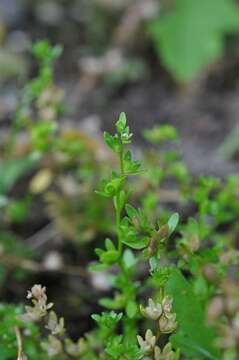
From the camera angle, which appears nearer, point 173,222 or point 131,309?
point 173,222

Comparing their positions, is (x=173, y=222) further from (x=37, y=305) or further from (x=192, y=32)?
(x=192, y=32)

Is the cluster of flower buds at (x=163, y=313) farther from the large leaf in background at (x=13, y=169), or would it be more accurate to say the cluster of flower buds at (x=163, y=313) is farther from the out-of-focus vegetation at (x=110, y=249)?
the large leaf in background at (x=13, y=169)

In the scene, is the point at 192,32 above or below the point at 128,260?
above

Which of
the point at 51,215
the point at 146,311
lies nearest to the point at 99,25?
the point at 51,215

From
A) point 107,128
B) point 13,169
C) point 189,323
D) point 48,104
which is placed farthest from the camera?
point 107,128

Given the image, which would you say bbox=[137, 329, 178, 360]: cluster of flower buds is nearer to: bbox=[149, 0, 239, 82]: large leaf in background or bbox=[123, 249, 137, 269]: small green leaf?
bbox=[123, 249, 137, 269]: small green leaf

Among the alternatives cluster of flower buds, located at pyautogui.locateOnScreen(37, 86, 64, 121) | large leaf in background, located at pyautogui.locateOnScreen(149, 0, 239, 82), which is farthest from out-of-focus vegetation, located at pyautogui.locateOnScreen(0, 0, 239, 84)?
cluster of flower buds, located at pyautogui.locateOnScreen(37, 86, 64, 121)

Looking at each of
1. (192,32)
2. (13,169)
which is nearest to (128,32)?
(192,32)

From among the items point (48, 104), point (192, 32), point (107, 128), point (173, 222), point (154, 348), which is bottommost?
point (154, 348)
